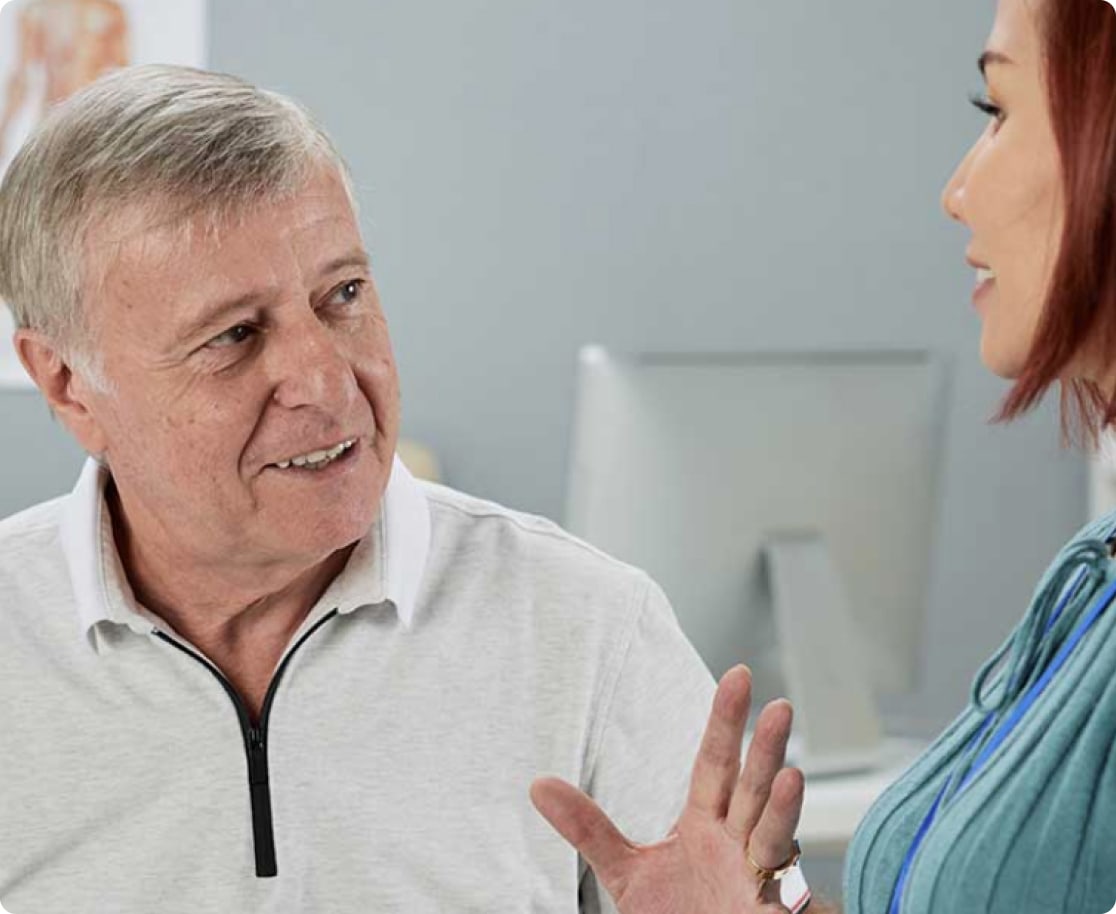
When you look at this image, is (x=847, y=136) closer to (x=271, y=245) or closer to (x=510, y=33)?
(x=510, y=33)

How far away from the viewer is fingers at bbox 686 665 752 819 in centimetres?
118

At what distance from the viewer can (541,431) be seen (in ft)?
12.4

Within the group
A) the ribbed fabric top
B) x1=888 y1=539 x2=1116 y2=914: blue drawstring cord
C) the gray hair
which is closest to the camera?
the ribbed fabric top

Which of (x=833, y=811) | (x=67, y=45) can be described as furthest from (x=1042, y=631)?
(x=67, y=45)

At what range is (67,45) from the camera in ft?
12.1

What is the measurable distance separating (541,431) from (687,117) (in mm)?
726

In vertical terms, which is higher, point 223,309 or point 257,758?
point 223,309

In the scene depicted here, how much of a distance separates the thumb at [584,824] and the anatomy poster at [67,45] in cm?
271

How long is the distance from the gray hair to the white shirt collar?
0.48ft

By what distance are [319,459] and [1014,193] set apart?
1.91ft

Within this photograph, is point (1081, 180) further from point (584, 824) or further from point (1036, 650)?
point (584, 824)

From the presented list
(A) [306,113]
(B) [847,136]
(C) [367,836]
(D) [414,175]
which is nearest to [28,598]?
(C) [367,836]

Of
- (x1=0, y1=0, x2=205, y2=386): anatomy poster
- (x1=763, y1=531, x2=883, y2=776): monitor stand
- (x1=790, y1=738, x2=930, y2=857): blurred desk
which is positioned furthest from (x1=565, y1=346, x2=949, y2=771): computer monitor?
(x1=0, y1=0, x2=205, y2=386): anatomy poster

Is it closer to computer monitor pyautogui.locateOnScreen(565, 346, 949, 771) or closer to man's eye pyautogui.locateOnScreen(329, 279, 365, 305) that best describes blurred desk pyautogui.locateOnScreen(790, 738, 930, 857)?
computer monitor pyautogui.locateOnScreen(565, 346, 949, 771)
